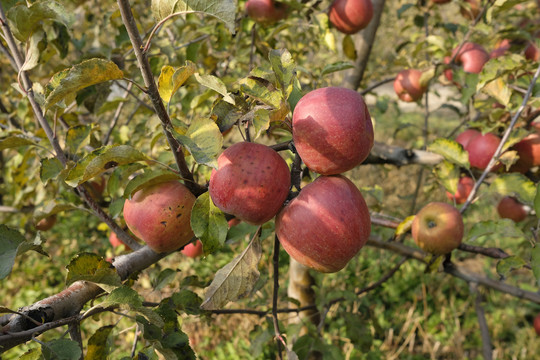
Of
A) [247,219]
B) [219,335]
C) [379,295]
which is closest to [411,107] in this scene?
[379,295]

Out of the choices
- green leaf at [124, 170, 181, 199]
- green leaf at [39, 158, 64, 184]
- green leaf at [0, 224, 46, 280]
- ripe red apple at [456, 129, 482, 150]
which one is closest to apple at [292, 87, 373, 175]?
green leaf at [124, 170, 181, 199]

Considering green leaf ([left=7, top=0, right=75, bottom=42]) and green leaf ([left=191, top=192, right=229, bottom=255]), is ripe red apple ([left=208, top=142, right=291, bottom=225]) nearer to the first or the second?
green leaf ([left=191, top=192, right=229, bottom=255])

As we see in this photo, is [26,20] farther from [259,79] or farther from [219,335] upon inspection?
[219,335]

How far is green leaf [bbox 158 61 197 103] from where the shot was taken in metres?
0.62

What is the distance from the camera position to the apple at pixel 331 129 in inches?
25.4

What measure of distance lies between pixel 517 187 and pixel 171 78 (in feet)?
3.36

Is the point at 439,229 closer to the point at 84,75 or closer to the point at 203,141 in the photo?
the point at 203,141

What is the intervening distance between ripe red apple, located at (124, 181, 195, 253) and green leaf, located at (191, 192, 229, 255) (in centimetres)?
9

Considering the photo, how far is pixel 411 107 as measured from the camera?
760cm

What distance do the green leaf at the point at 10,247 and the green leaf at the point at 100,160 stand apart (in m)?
0.15

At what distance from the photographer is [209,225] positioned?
0.69 m

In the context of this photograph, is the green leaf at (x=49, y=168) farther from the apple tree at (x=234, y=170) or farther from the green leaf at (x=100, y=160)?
the green leaf at (x=100, y=160)

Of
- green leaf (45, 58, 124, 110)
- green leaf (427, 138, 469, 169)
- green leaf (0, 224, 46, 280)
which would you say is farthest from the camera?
green leaf (427, 138, 469, 169)

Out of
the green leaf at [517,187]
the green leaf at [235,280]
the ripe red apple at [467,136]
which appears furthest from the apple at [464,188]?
the green leaf at [235,280]
